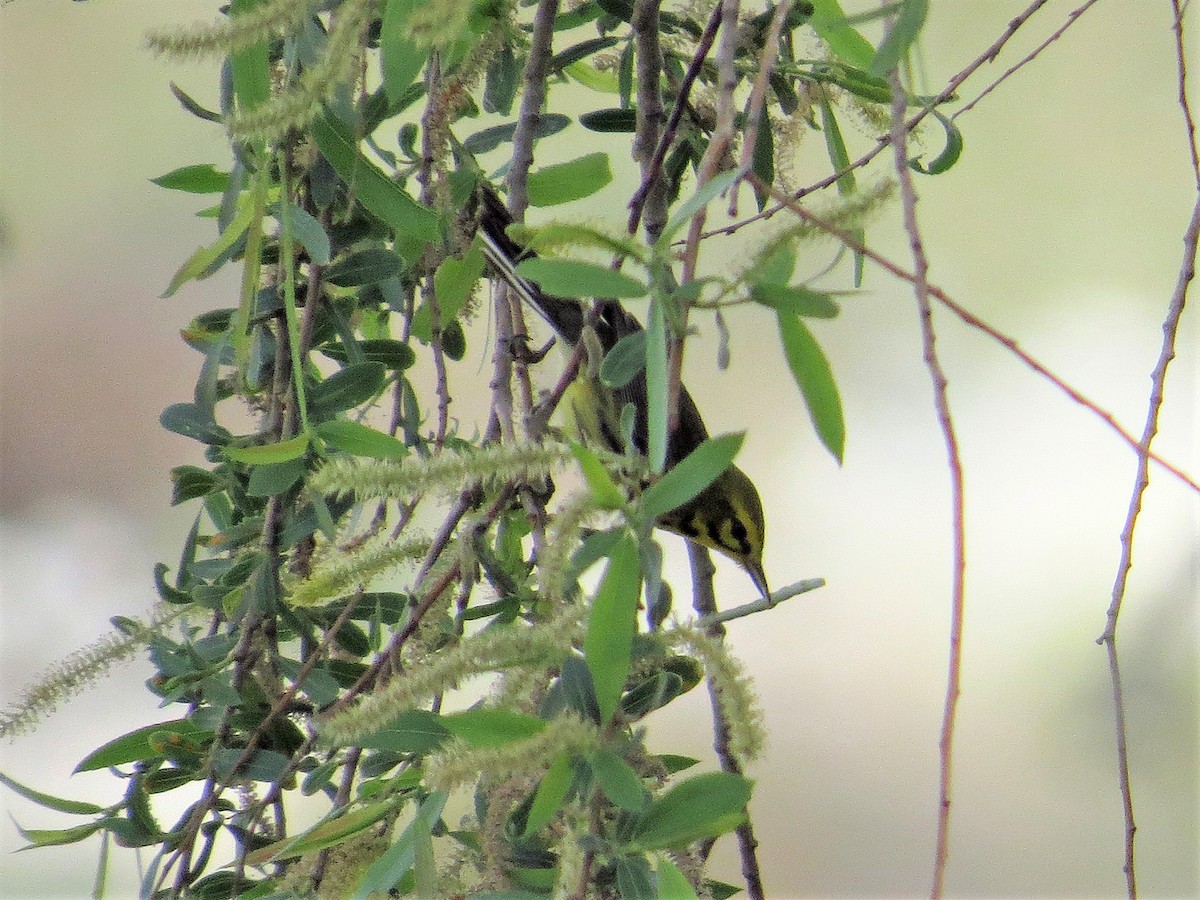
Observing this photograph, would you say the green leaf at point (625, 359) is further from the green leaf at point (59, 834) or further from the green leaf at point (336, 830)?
the green leaf at point (59, 834)

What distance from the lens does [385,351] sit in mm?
787

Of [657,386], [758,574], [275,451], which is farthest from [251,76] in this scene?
[758,574]

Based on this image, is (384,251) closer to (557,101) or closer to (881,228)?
(557,101)

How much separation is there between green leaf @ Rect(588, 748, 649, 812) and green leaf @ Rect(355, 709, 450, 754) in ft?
0.34

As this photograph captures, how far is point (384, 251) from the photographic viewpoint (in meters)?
0.72

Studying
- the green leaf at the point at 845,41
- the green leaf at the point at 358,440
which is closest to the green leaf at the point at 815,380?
the green leaf at the point at 358,440

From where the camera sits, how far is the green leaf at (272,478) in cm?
69

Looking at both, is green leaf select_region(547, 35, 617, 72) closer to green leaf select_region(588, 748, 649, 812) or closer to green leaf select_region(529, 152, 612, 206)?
green leaf select_region(529, 152, 612, 206)

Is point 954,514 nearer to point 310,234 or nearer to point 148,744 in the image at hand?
point 310,234

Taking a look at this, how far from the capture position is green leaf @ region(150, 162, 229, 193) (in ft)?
2.56

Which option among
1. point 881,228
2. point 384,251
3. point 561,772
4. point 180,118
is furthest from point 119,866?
point 881,228

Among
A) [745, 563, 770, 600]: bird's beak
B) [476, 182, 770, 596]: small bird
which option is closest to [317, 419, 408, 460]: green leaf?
[476, 182, 770, 596]: small bird

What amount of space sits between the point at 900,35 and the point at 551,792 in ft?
1.16

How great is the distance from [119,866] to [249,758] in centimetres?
102
